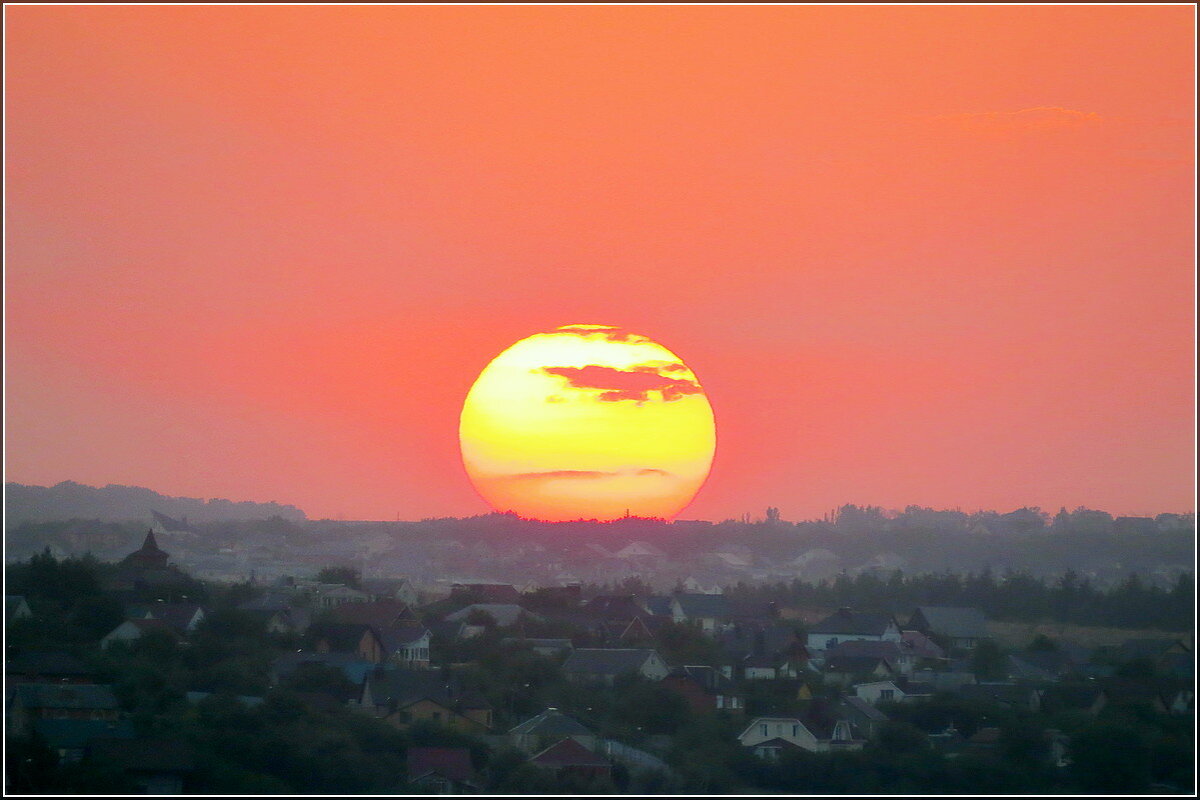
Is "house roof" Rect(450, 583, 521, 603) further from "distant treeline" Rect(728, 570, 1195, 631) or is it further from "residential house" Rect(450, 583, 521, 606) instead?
"distant treeline" Rect(728, 570, 1195, 631)

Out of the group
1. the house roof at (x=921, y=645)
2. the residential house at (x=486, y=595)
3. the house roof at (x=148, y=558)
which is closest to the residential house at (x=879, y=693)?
the house roof at (x=921, y=645)

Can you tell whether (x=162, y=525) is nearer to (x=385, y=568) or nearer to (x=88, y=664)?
(x=385, y=568)

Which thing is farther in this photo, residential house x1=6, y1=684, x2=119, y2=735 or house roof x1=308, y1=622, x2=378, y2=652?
house roof x1=308, y1=622, x2=378, y2=652

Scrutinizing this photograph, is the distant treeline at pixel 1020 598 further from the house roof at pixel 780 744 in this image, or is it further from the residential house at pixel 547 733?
the residential house at pixel 547 733

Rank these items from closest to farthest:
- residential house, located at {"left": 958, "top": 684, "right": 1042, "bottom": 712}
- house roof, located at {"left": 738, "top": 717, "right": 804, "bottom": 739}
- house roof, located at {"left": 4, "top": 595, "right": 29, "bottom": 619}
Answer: house roof, located at {"left": 738, "top": 717, "right": 804, "bottom": 739} < residential house, located at {"left": 958, "top": 684, "right": 1042, "bottom": 712} < house roof, located at {"left": 4, "top": 595, "right": 29, "bottom": 619}

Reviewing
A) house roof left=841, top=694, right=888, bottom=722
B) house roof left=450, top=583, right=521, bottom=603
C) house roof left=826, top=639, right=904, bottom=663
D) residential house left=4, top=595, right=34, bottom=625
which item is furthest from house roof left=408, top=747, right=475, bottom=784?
house roof left=450, top=583, right=521, bottom=603
